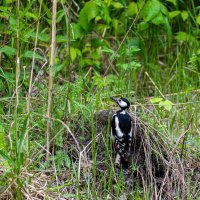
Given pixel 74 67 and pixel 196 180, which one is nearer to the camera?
pixel 196 180

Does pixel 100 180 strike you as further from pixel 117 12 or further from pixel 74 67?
pixel 117 12

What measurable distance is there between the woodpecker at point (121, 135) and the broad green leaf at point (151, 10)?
1884 millimetres

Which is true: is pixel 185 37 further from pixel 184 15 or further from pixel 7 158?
pixel 7 158

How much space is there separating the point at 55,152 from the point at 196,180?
121 cm

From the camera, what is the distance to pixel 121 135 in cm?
→ 530

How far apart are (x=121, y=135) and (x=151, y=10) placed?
2.16 meters

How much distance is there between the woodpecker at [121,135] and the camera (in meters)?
5.29

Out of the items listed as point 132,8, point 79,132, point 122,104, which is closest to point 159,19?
point 132,8

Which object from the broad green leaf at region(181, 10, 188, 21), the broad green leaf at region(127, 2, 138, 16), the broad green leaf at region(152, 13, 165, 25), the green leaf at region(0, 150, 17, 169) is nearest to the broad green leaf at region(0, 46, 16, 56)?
the green leaf at region(0, 150, 17, 169)

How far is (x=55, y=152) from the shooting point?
5.46m

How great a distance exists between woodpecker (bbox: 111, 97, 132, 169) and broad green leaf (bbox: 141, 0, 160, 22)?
188 cm

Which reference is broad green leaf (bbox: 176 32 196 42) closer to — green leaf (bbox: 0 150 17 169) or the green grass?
the green grass

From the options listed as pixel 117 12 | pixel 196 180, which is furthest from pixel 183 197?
pixel 117 12

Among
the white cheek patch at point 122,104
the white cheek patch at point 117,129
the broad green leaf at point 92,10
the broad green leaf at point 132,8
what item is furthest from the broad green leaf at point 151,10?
the white cheek patch at point 117,129
